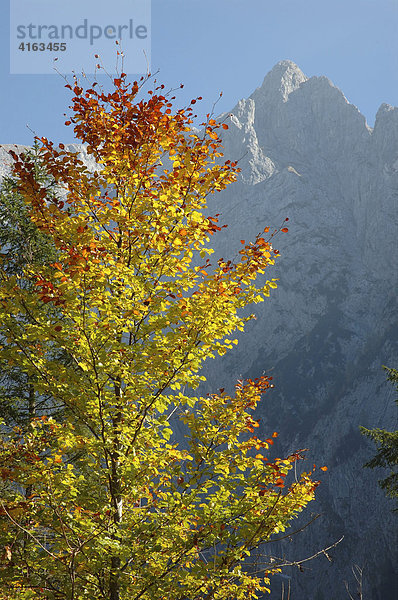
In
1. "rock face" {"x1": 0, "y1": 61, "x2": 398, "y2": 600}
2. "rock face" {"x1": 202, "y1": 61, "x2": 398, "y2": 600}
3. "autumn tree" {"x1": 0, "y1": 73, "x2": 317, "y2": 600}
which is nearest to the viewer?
"autumn tree" {"x1": 0, "y1": 73, "x2": 317, "y2": 600}

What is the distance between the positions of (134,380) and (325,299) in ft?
405

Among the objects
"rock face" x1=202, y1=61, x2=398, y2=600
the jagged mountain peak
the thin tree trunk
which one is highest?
A: the jagged mountain peak

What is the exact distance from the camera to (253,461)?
219 inches

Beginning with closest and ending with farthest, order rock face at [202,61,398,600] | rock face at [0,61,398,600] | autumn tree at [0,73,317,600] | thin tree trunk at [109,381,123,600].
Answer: autumn tree at [0,73,317,600], thin tree trunk at [109,381,123,600], rock face at [0,61,398,600], rock face at [202,61,398,600]

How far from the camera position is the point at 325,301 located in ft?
407

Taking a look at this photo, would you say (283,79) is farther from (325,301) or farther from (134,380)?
(134,380)

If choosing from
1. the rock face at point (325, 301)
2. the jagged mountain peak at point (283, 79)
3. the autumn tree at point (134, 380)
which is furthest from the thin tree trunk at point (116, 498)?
the jagged mountain peak at point (283, 79)

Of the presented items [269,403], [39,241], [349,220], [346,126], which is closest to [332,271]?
[349,220]

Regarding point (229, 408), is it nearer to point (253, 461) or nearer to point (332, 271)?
point (253, 461)

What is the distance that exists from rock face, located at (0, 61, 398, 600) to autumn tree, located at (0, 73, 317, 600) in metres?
74.8

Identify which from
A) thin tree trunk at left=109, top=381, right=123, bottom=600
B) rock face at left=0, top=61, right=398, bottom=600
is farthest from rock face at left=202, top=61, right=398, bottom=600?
thin tree trunk at left=109, top=381, right=123, bottom=600

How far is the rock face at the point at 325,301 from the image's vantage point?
79.6 meters

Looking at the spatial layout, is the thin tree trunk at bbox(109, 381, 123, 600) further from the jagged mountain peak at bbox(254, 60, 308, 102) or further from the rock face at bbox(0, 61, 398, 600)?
the jagged mountain peak at bbox(254, 60, 308, 102)

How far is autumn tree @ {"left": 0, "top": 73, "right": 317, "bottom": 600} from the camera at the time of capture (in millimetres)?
4996
